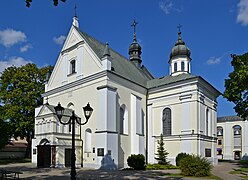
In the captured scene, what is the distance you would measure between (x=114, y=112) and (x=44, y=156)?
8.16 meters

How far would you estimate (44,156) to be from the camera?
89.2 ft

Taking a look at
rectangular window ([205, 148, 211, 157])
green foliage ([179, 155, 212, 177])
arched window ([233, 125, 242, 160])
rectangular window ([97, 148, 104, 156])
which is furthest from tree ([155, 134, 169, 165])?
arched window ([233, 125, 242, 160])

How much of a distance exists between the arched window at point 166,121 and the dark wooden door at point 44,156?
13157mm

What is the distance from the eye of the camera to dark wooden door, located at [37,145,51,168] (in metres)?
26.8

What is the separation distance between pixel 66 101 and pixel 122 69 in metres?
7.66

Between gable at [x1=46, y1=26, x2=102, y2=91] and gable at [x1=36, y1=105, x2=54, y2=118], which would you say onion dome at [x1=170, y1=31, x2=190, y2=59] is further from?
gable at [x1=36, y1=105, x2=54, y2=118]

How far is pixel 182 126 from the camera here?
30.2 meters

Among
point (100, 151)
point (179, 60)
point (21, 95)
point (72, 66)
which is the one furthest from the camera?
point (21, 95)

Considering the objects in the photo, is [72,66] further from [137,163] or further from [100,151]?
[137,163]

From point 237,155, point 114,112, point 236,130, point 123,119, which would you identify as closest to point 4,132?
point 123,119

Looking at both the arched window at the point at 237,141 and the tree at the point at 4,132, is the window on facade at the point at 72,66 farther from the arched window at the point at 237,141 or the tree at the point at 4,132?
the arched window at the point at 237,141

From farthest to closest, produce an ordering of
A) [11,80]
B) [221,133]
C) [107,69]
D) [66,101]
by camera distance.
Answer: [221,133] → [11,80] → [66,101] → [107,69]

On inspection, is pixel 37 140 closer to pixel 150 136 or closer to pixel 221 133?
pixel 150 136

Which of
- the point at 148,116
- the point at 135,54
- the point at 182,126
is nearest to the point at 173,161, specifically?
the point at 182,126
